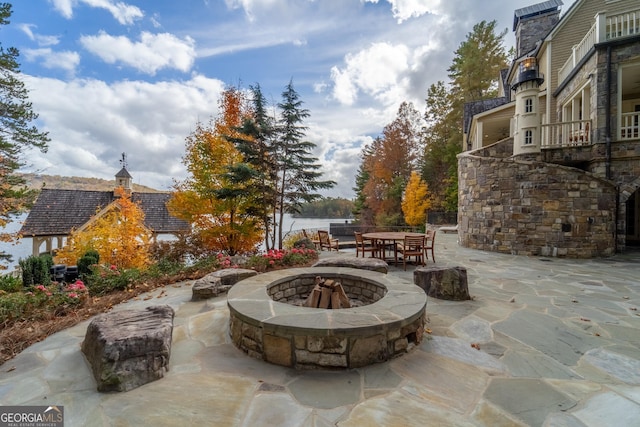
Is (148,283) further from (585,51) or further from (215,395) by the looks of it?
(585,51)

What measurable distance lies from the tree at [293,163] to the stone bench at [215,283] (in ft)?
17.8

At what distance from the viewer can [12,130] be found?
34.8 ft

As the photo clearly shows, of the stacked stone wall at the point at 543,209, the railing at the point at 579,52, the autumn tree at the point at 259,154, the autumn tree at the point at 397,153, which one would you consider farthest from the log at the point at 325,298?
the autumn tree at the point at 397,153

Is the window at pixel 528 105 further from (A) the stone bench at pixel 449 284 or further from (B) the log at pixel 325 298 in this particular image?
(B) the log at pixel 325 298

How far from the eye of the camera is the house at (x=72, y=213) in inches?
582

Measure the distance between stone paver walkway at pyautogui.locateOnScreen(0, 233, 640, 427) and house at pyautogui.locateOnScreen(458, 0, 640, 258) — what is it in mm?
4990

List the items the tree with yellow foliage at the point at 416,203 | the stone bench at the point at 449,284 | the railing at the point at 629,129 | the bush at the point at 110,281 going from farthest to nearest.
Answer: the tree with yellow foliage at the point at 416,203 → the railing at the point at 629,129 → the bush at the point at 110,281 → the stone bench at the point at 449,284

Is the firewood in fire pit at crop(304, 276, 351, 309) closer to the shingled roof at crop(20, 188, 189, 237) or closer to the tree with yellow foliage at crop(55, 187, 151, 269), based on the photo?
the tree with yellow foliage at crop(55, 187, 151, 269)

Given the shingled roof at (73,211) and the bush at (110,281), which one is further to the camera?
the shingled roof at (73,211)

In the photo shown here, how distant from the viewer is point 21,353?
2.66 m

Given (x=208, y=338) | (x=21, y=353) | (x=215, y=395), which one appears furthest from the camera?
(x=208, y=338)

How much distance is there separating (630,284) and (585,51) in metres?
8.36

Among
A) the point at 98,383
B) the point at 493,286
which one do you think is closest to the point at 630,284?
the point at 493,286

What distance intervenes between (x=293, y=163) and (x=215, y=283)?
21.7ft
